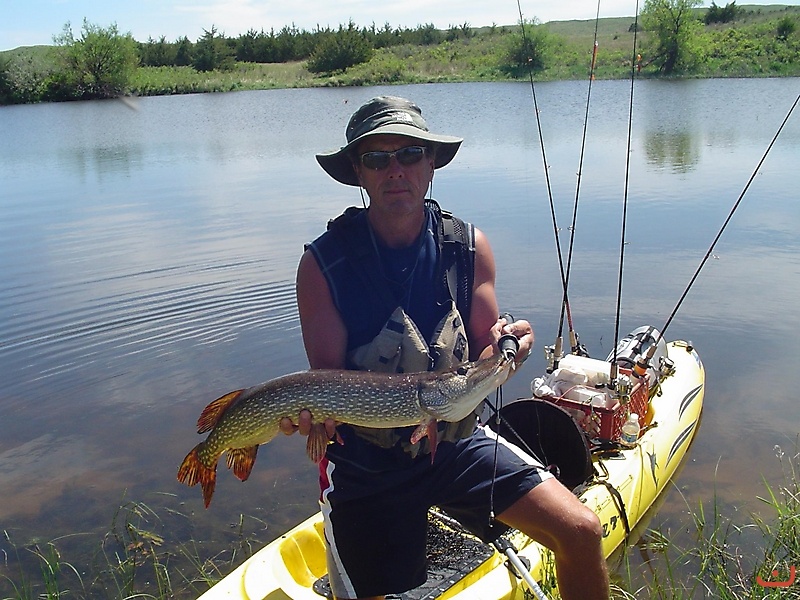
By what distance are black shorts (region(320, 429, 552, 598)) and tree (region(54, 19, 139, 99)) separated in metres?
54.5

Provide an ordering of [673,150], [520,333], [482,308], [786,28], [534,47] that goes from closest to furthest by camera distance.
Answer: [520,333]
[482,308]
[673,150]
[534,47]
[786,28]

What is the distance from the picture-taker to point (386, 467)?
9.88 feet

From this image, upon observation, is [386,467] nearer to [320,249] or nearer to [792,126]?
[320,249]

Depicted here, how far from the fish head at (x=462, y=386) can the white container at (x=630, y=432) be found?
2276mm

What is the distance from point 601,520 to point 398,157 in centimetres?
248

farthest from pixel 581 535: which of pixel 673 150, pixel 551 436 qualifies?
pixel 673 150

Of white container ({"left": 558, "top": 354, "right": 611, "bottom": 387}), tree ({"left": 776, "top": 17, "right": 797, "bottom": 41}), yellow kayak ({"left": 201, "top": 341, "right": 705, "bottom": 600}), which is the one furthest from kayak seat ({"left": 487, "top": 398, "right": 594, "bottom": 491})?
tree ({"left": 776, "top": 17, "right": 797, "bottom": 41})

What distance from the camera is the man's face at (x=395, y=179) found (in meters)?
3.04

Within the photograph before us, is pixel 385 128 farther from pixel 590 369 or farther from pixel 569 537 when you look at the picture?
pixel 590 369

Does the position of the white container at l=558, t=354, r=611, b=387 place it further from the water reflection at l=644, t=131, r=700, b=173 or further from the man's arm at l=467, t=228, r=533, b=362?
the water reflection at l=644, t=131, r=700, b=173

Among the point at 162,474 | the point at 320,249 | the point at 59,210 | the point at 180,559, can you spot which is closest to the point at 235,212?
the point at 59,210

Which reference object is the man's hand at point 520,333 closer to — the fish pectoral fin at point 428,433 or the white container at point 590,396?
the fish pectoral fin at point 428,433

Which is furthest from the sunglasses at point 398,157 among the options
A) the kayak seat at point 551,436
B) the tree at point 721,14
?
the tree at point 721,14

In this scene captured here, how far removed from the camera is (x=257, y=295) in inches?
363
